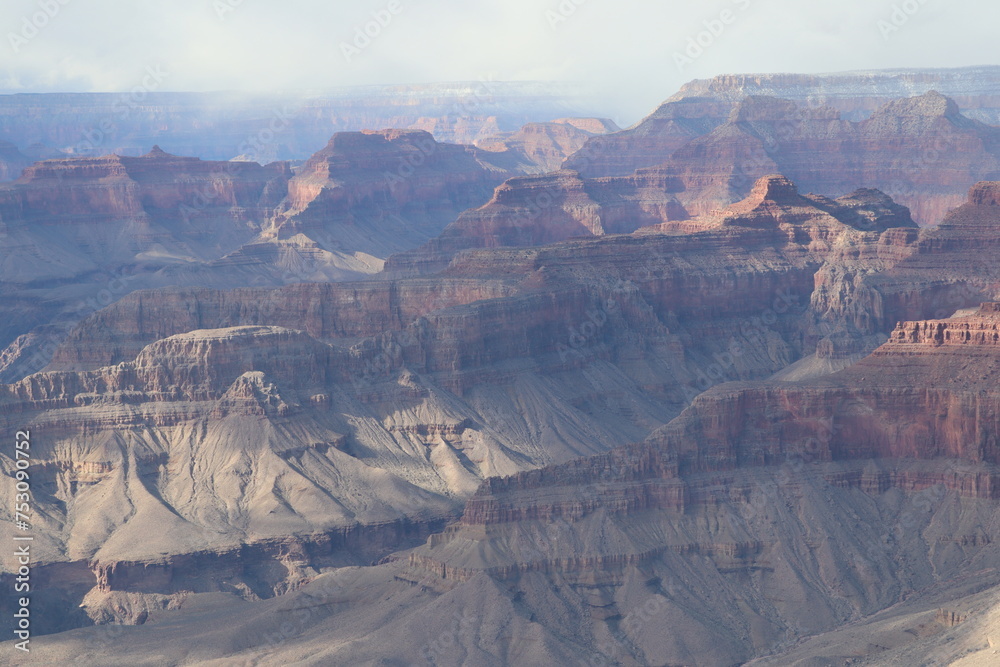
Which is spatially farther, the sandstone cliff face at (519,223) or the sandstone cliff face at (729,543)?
the sandstone cliff face at (519,223)

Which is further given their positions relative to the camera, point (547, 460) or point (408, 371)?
point (408, 371)

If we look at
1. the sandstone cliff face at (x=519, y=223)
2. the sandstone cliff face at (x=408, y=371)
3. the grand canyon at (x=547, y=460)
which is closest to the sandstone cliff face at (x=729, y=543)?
the grand canyon at (x=547, y=460)

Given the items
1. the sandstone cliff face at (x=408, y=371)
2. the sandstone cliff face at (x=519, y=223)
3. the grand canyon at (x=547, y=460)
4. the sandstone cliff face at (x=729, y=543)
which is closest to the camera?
the sandstone cliff face at (x=729, y=543)

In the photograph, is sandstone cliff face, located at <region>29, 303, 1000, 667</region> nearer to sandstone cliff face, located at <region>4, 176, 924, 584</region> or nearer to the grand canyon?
the grand canyon

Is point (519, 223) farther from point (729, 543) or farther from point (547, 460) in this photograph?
point (729, 543)

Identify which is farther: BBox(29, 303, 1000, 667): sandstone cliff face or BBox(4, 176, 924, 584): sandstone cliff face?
BBox(4, 176, 924, 584): sandstone cliff face

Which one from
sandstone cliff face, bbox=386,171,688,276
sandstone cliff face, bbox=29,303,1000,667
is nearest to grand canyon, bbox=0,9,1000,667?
sandstone cliff face, bbox=29,303,1000,667

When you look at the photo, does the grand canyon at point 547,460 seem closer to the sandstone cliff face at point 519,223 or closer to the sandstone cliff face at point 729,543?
A: the sandstone cliff face at point 729,543

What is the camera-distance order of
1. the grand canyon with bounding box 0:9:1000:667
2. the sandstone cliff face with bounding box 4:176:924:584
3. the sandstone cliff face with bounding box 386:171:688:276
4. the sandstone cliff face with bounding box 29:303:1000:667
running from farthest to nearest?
the sandstone cliff face with bounding box 386:171:688:276 → the sandstone cliff face with bounding box 4:176:924:584 → the grand canyon with bounding box 0:9:1000:667 → the sandstone cliff face with bounding box 29:303:1000:667

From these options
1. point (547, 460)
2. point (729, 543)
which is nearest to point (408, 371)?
point (547, 460)

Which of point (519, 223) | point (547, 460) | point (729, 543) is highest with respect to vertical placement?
point (519, 223)

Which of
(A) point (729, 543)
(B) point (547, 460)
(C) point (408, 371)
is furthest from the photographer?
(C) point (408, 371)

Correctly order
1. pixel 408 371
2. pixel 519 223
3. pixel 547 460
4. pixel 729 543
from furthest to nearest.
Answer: pixel 519 223, pixel 408 371, pixel 547 460, pixel 729 543
